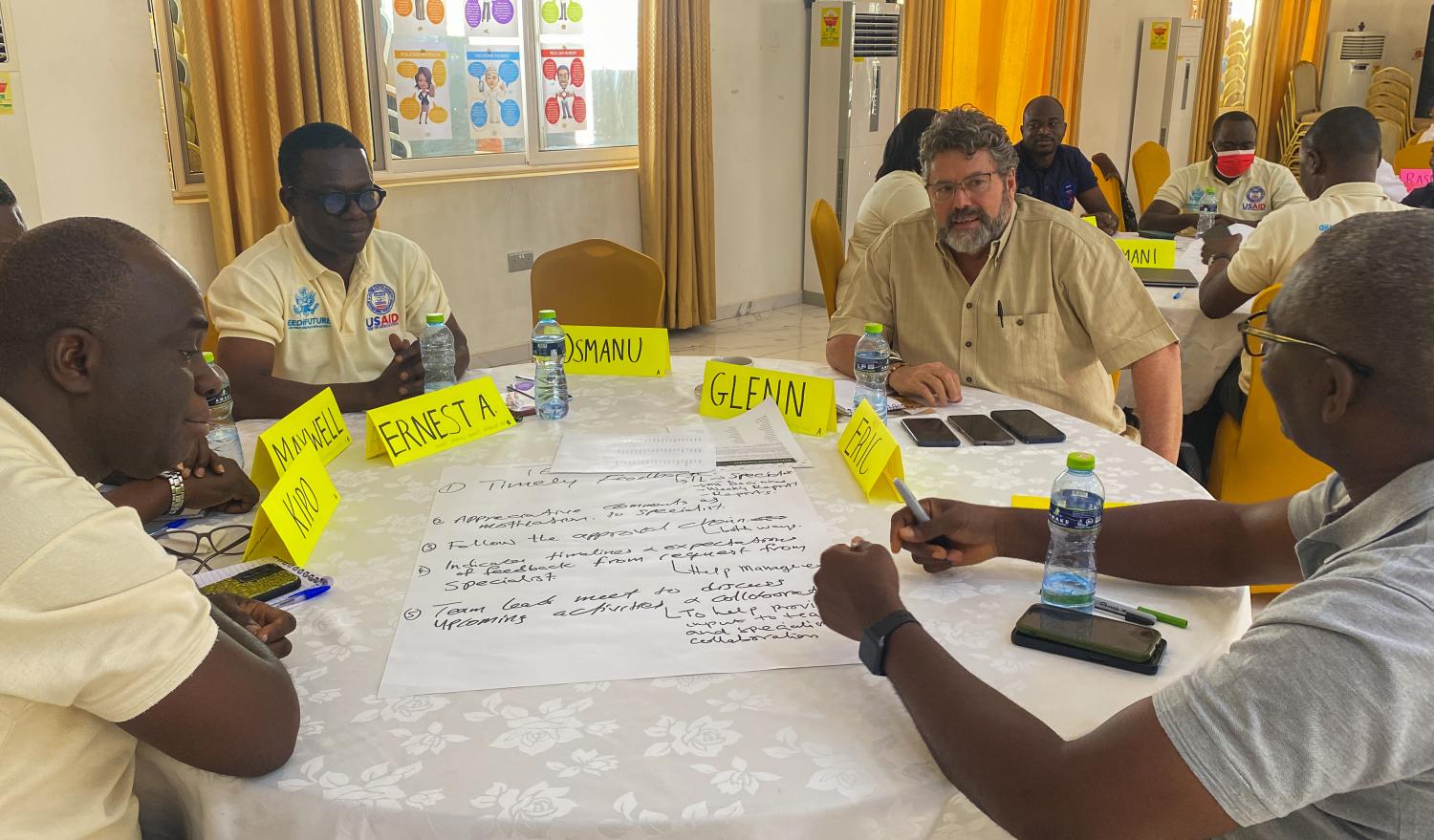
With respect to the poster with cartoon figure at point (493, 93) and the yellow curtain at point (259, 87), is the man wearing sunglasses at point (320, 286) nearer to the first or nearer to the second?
the yellow curtain at point (259, 87)

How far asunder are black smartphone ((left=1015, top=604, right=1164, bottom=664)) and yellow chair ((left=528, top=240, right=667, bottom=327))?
223 centimetres

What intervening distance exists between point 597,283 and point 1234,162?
3.16 m

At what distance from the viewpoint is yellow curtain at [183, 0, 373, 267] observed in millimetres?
3988

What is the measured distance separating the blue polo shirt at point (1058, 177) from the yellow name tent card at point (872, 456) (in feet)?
13.0

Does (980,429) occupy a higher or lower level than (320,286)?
lower

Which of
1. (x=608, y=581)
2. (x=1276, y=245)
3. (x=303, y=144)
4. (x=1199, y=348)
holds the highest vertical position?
(x=303, y=144)

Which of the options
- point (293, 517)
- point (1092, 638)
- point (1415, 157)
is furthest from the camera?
point (1415, 157)

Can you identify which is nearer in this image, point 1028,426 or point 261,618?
point 261,618

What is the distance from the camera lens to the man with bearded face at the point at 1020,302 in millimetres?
2332

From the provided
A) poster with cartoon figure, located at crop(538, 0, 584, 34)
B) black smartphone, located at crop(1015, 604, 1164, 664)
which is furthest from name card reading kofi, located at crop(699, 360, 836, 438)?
poster with cartoon figure, located at crop(538, 0, 584, 34)

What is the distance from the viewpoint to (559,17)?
536cm

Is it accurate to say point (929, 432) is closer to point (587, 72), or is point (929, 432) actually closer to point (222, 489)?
point (222, 489)

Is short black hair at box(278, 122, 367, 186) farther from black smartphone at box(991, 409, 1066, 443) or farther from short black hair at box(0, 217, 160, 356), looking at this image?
black smartphone at box(991, 409, 1066, 443)

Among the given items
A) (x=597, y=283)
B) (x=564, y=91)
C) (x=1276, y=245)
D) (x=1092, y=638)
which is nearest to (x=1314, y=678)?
(x=1092, y=638)
